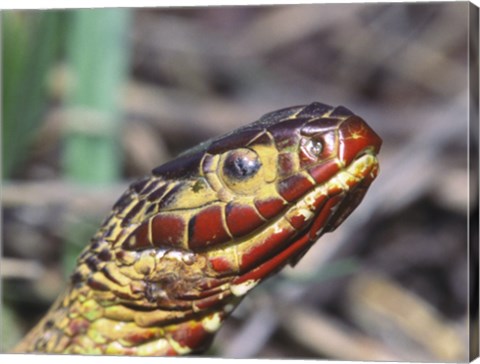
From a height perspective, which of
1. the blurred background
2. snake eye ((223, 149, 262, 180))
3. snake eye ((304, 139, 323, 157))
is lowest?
the blurred background

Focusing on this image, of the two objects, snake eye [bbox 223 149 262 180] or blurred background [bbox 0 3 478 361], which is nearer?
snake eye [bbox 223 149 262 180]

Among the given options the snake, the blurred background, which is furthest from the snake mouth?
the blurred background

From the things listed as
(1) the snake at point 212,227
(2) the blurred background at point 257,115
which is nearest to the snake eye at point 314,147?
(1) the snake at point 212,227

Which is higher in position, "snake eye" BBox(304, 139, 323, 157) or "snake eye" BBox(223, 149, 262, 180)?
"snake eye" BBox(304, 139, 323, 157)

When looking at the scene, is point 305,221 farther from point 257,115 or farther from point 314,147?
point 257,115

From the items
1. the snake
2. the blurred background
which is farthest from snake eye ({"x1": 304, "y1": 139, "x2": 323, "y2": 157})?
the blurred background

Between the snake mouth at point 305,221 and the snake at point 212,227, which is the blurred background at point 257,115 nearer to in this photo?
the snake at point 212,227

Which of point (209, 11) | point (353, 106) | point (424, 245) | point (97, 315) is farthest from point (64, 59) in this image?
point (97, 315)

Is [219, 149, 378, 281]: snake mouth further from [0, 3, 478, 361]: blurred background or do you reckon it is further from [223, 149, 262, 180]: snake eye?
[0, 3, 478, 361]: blurred background

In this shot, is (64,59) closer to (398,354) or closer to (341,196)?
(398,354)
